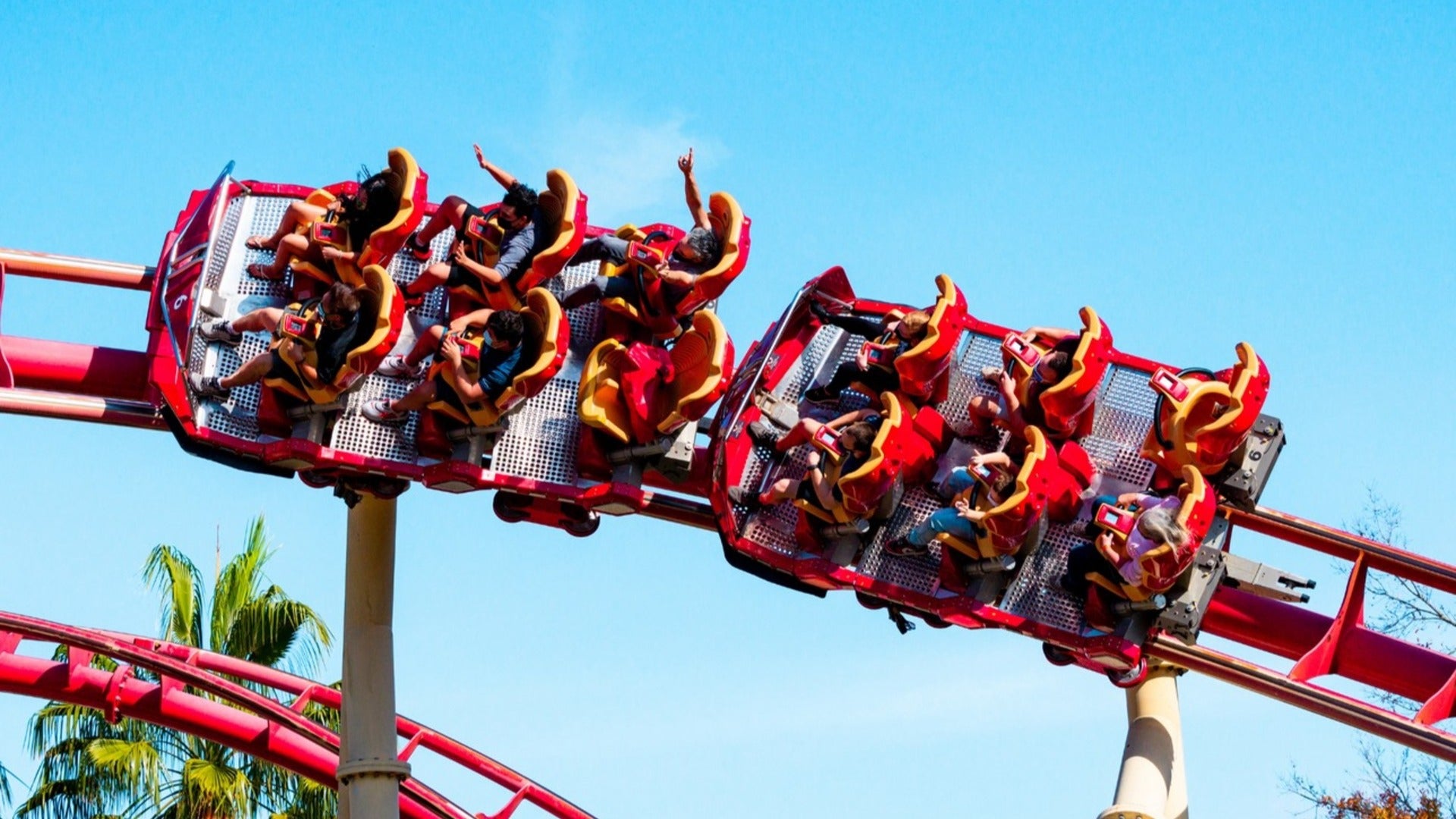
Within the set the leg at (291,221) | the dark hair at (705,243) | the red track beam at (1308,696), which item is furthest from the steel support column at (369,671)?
the red track beam at (1308,696)

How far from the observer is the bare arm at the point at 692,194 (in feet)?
28.4

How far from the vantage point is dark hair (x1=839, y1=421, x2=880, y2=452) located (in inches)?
327

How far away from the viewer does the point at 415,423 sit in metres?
8.31

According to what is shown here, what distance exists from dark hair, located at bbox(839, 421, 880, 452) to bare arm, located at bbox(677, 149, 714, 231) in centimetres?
105

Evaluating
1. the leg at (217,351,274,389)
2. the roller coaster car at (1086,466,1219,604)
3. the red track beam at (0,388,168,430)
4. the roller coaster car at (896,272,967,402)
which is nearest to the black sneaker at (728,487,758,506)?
the roller coaster car at (896,272,967,402)

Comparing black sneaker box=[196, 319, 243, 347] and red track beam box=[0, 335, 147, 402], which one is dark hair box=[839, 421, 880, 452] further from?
red track beam box=[0, 335, 147, 402]

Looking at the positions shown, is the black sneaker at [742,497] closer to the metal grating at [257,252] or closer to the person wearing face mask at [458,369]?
the person wearing face mask at [458,369]

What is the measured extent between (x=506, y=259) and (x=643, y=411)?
2.74ft

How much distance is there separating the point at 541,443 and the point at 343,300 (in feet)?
3.13

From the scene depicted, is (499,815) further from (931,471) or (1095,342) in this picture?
(1095,342)

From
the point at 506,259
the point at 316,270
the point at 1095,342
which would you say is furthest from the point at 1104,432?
the point at 316,270

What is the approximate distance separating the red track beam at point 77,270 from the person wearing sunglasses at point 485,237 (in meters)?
1.05

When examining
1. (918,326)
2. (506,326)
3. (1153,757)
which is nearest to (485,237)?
(506,326)

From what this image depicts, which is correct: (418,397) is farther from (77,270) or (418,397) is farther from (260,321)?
(77,270)
